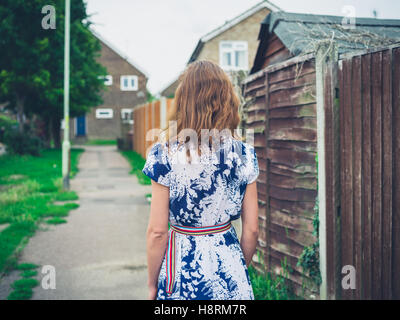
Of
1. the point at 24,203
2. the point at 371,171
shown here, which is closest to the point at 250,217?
the point at 371,171

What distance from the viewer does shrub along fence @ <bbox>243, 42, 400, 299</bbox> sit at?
2646 mm

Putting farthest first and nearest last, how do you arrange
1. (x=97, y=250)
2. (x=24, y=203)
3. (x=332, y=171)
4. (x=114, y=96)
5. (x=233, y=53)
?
1. (x=114, y=96)
2. (x=233, y=53)
3. (x=24, y=203)
4. (x=97, y=250)
5. (x=332, y=171)

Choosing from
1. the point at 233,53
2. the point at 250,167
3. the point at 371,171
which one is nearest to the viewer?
the point at 250,167

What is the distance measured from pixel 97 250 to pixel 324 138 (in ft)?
12.1

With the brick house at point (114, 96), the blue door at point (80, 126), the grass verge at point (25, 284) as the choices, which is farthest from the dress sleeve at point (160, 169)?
the blue door at point (80, 126)

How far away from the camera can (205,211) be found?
206 cm

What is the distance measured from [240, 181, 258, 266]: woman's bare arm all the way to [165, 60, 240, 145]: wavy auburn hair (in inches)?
12.4

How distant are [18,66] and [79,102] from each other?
5.14 metres

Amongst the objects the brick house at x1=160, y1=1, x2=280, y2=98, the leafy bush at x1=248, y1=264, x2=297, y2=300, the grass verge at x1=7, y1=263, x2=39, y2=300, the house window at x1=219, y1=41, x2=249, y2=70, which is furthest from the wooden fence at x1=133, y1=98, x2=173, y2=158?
the house window at x1=219, y1=41, x2=249, y2=70

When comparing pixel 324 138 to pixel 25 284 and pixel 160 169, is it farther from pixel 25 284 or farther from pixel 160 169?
pixel 25 284

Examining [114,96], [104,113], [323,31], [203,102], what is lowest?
[203,102]

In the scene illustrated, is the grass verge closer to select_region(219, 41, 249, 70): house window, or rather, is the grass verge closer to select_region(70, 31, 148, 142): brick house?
select_region(219, 41, 249, 70): house window

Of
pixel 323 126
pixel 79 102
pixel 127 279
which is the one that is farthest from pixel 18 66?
pixel 323 126
